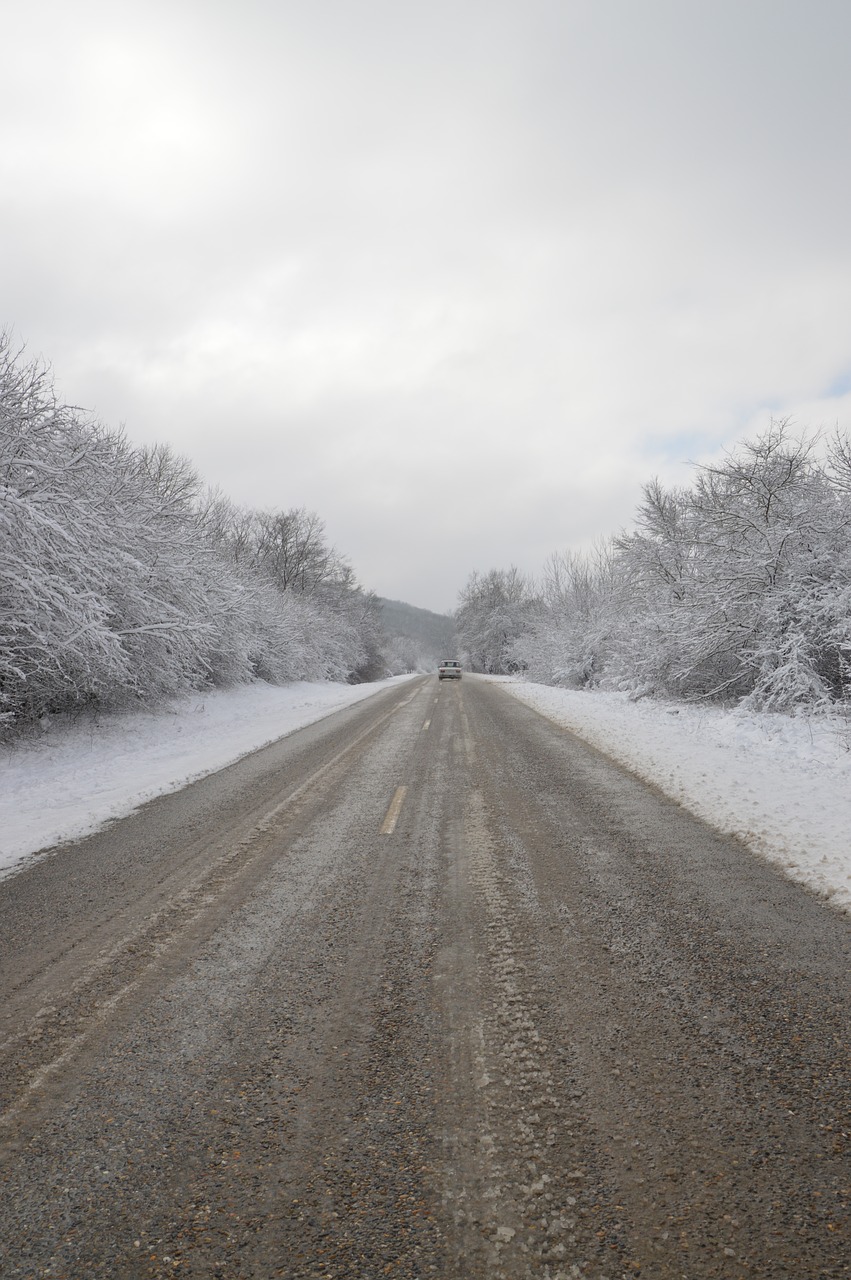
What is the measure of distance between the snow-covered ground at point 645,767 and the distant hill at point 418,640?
52.7m

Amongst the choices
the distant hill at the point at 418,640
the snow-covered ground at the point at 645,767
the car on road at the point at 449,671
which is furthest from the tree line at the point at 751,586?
the distant hill at the point at 418,640

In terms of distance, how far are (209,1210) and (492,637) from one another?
229 feet

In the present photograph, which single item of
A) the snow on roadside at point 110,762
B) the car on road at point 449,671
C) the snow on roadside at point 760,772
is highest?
the car on road at point 449,671

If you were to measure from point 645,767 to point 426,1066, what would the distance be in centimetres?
763

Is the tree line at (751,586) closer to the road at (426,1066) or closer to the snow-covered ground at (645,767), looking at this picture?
the snow-covered ground at (645,767)

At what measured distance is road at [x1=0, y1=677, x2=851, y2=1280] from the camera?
2027mm

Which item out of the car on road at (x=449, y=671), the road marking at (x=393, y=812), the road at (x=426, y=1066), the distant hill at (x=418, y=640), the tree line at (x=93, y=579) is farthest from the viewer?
the distant hill at (x=418, y=640)

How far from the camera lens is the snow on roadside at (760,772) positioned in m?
5.66

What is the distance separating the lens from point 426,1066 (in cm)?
286

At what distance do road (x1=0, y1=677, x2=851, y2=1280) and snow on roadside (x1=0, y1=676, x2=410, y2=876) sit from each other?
1.97m

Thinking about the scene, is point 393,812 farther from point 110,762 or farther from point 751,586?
point 751,586

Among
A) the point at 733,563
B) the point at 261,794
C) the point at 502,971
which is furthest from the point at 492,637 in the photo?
the point at 502,971

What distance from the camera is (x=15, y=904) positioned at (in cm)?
504

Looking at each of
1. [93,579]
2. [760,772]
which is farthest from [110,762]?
[760,772]
